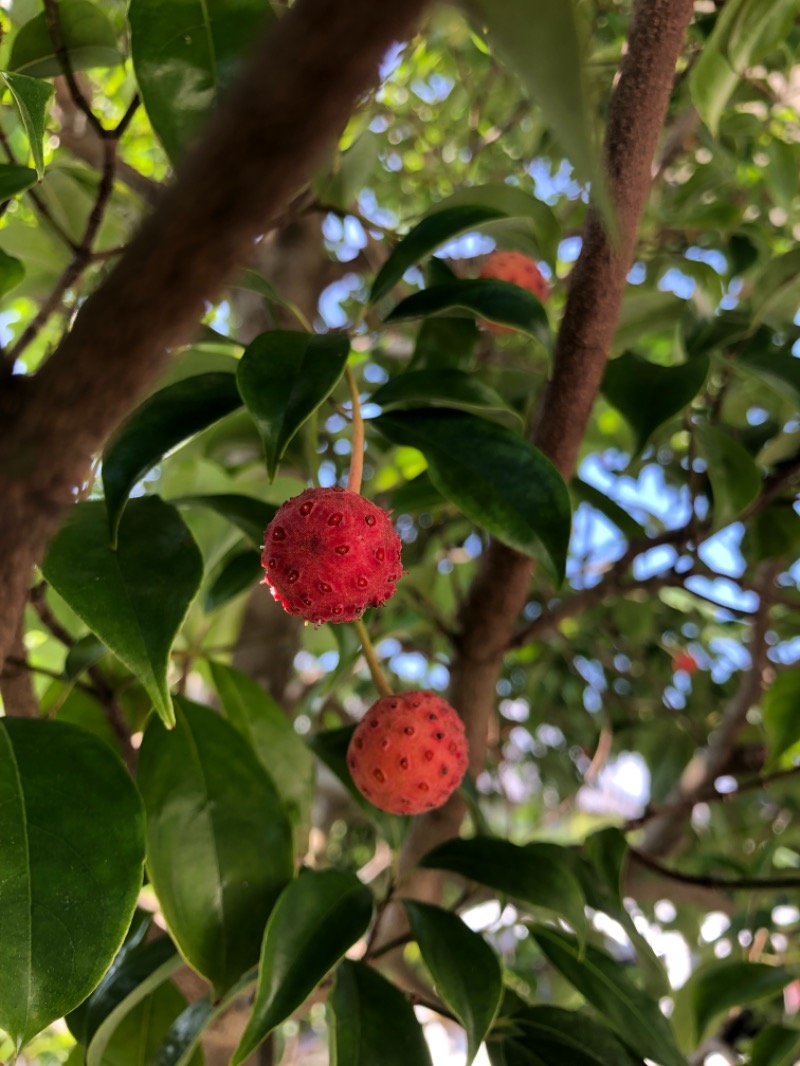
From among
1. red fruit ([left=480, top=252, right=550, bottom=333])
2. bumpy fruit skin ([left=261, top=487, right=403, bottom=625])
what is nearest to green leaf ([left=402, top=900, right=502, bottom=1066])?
bumpy fruit skin ([left=261, top=487, right=403, bottom=625])

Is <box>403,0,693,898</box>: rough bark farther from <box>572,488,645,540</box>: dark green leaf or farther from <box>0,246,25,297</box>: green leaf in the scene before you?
<box>0,246,25,297</box>: green leaf

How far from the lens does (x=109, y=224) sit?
903 mm

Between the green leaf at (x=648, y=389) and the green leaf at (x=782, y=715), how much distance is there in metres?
0.28

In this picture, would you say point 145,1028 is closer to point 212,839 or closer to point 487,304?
point 212,839

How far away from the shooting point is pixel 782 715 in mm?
832

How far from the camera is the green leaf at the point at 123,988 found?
1.84 ft

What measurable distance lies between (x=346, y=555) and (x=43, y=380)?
25 cm

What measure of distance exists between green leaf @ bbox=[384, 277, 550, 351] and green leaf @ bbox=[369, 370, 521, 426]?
0.04 meters

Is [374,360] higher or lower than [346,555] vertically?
higher

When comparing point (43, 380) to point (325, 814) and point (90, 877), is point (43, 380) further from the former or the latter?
point (325, 814)

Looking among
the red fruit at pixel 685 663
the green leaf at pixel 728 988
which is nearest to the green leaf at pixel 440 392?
the green leaf at pixel 728 988

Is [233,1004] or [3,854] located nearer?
[3,854]

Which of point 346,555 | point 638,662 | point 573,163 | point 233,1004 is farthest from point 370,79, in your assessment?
point 638,662

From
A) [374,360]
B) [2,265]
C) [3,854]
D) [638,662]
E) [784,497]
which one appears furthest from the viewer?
[638,662]
